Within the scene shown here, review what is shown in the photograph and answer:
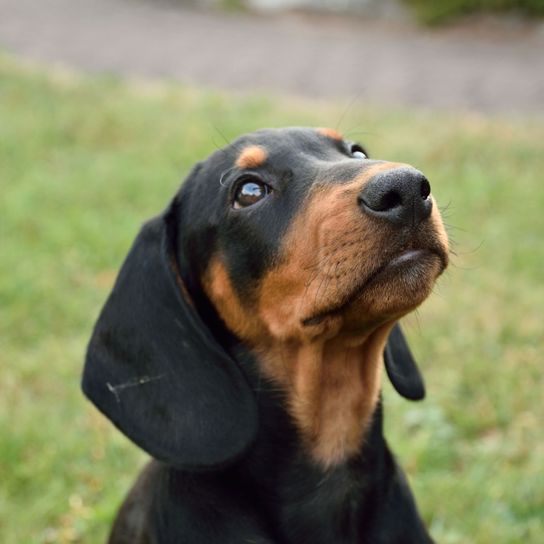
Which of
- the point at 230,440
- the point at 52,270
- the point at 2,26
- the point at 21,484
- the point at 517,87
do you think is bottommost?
the point at 2,26

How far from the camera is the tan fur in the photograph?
2570 mm

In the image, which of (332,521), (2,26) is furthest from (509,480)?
(2,26)

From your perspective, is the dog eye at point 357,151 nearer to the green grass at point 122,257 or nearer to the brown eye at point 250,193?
the brown eye at point 250,193

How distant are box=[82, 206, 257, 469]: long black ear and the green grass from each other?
1.12 meters

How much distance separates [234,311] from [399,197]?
0.84 meters

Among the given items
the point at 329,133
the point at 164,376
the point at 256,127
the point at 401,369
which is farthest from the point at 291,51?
the point at 164,376

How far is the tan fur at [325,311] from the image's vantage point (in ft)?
8.43

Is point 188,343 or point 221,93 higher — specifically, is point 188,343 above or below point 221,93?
above

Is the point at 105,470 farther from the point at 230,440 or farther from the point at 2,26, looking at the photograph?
the point at 2,26

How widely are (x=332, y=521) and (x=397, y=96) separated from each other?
401 inches

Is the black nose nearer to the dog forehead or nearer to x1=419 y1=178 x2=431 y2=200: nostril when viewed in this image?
x1=419 y1=178 x2=431 y2=200: nostril

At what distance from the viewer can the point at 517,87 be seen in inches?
505

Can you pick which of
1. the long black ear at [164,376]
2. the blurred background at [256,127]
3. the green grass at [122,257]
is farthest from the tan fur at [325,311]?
the green grass at [122,257]

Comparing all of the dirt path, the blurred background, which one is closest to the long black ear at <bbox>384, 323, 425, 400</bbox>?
the blurred background
